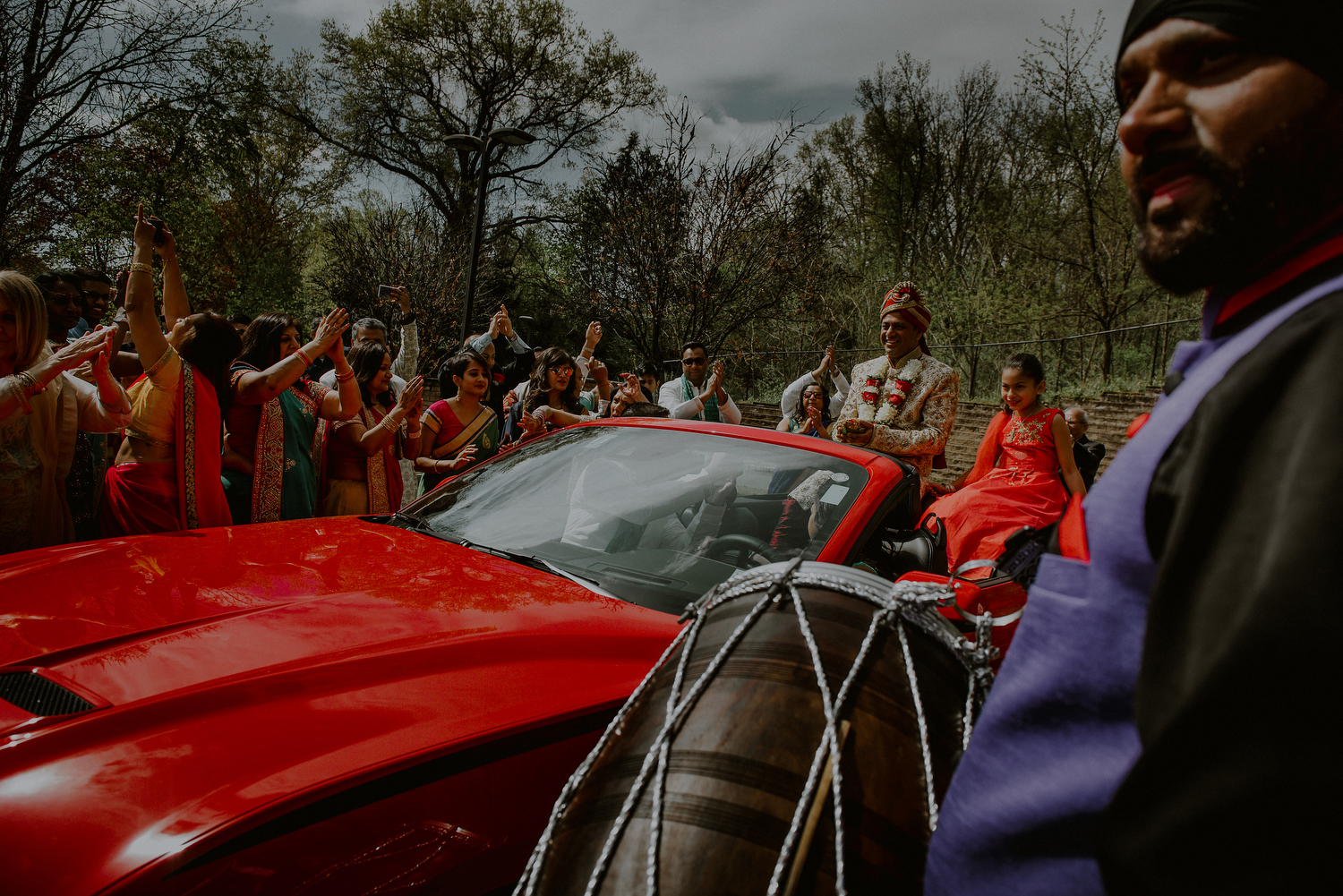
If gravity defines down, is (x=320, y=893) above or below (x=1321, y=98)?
below

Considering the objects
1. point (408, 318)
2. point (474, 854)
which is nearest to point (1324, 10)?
point (474, 854)

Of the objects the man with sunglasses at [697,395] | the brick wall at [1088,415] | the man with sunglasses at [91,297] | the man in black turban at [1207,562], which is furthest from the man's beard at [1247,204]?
the brick wall at [1088,415]

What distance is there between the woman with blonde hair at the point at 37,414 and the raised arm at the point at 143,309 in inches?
4.9

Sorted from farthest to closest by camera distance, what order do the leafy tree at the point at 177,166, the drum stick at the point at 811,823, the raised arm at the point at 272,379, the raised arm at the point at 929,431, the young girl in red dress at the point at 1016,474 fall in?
1. the leafy tree at the point at 177,166
2. the raised arm at the point at 929,431
3. the young girl in red dress at the point at 1016,474
4. the raised arm at the point at 272,379
5. the drum stick at the point at 811,823

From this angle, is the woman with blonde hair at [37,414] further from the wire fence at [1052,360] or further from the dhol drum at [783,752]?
the wire fence at [1052,360]

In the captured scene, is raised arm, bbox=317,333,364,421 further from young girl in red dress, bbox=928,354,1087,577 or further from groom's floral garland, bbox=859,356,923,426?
young girl in red dress, bbox=928,354,1087,577

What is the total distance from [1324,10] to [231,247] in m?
33.2

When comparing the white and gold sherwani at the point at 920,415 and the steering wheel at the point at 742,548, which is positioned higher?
the white and gold sherwani at the point at 920,415

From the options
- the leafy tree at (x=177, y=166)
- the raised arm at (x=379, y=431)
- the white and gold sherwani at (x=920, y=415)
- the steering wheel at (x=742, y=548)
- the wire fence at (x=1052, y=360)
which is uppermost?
the leafy tree at (x=177, y=166)

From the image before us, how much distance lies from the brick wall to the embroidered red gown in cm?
685

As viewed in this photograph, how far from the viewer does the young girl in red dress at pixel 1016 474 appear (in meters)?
4.39

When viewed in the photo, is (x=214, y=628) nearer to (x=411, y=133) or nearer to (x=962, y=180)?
(x=962, y=180)

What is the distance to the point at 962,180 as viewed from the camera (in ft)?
75.5

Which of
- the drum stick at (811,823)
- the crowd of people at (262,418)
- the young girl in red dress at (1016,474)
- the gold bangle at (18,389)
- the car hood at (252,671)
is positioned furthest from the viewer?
the young girl in red dress at (1016,474)
